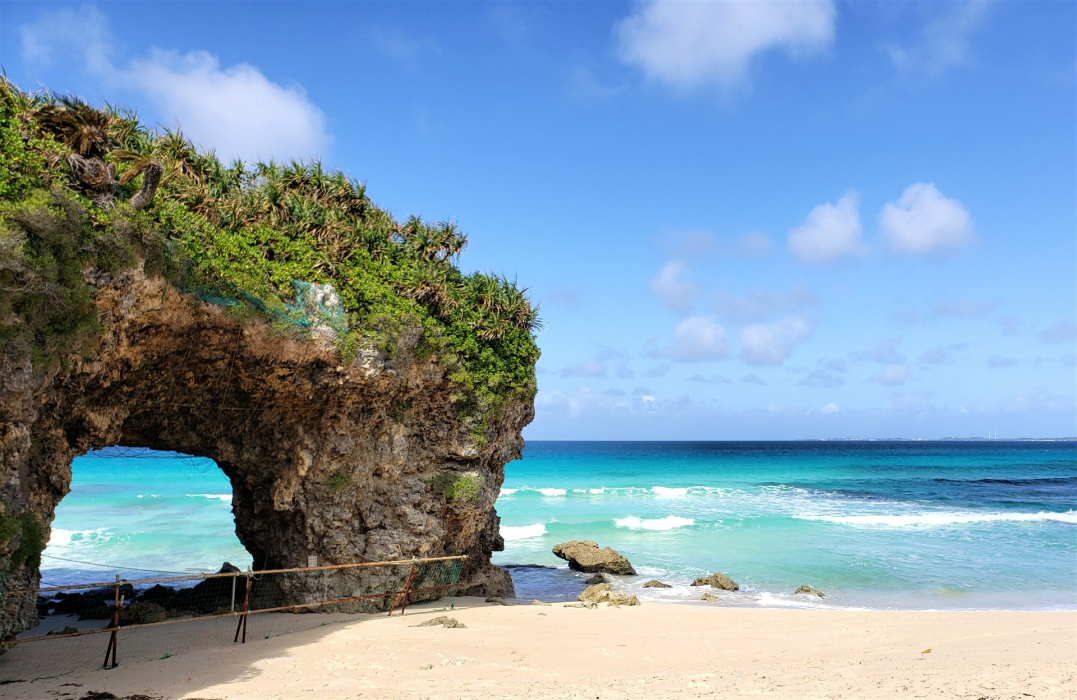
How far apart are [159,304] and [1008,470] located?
77694mm

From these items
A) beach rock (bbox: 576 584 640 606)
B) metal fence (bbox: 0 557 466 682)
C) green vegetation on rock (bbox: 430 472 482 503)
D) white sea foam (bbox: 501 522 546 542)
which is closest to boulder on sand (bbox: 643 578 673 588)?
beach rock (bbox: 576 584 640 606)

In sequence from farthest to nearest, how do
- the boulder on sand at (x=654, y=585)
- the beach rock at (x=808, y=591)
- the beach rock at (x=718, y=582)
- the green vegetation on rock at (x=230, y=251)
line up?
1. the boulder on sand at (x=654, y=585)
2. the beach rock at (x=718, y=582)
3. the beach rock at (x=808, y=591)
4. the green vegetation on rock at (x=230, y=251)

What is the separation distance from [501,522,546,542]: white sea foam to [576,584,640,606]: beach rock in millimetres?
11719

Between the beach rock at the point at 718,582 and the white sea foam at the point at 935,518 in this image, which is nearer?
the beach rock at the point at 718,582

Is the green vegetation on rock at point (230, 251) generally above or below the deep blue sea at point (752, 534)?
above

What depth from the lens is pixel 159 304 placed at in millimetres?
9766

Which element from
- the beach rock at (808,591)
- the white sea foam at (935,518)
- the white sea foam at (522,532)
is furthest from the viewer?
the white sea foam at (935,518)

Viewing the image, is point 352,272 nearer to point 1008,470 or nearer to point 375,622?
point 375,622

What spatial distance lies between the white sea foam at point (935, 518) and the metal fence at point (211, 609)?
22.1 meters

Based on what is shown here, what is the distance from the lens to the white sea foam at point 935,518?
29.3 meters

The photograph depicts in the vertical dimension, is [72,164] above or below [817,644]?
above

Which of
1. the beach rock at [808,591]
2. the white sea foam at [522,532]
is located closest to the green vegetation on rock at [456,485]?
the beach rock at [808,591]

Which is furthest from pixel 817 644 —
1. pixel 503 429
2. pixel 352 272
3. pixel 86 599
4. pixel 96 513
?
pixel 96 513

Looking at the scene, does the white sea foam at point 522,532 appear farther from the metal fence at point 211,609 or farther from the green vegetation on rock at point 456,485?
the green vegetation on rock at point 456,485
